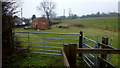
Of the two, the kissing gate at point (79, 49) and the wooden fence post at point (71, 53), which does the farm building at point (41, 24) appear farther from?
the wooden fence post at point (71, 53)

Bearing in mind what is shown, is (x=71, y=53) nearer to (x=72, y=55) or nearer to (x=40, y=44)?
(x=72, y=55)

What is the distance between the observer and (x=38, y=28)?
1103 inches

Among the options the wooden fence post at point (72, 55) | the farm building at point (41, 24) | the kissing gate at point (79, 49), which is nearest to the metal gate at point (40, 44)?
the kissing gate at point (79, 49)

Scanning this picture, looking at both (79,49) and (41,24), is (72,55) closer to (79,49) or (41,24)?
(79,49)

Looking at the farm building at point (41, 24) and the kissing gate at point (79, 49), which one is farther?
the farm building at point (41, 24)

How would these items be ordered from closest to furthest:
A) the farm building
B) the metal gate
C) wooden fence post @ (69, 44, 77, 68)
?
wooden fence post @ (69, 44, 77, 68), the metal gate, the farm building

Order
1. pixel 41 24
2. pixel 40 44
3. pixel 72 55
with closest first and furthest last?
1. pixel 72 55
2. pixel 40 44
3. pixel 41 24

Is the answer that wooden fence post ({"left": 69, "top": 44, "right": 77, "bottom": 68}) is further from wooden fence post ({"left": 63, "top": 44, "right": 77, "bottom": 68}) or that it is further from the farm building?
the farm building

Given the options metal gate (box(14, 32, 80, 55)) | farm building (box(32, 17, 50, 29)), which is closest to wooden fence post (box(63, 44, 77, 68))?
metal gate (box(14, 32, 80, 55))

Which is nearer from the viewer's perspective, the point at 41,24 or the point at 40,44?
the point at 40,44

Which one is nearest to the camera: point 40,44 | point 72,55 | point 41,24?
point 72,55

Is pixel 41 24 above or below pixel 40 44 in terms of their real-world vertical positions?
above

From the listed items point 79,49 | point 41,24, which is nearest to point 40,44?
point 79,49

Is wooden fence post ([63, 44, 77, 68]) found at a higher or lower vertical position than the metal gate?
higher
